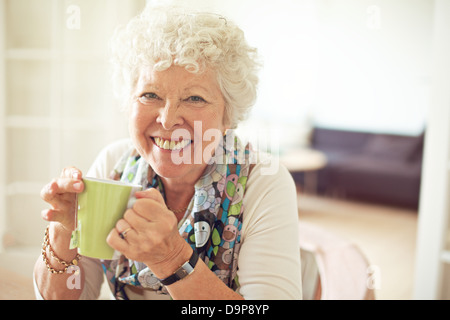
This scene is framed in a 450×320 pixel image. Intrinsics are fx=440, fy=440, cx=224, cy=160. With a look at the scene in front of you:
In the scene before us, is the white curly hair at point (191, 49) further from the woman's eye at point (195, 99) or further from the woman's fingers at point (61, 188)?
the woman's fingers at point (61, 188)

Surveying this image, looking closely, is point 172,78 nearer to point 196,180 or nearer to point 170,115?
point 170,115

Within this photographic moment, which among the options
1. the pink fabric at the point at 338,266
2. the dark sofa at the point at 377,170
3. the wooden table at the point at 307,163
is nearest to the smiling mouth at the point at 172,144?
the pink fabric at the point at 338,266

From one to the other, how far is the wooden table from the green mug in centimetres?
439

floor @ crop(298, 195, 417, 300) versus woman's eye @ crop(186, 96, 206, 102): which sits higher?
woman's eye @ crop(186, 96, 206, 102)

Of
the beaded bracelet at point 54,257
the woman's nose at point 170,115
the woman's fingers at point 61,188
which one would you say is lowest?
the beaded bracelet at point 54,257

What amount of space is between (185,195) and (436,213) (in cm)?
155

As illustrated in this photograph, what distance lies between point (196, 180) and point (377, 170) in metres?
4.54

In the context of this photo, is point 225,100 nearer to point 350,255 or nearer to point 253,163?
point 253,163

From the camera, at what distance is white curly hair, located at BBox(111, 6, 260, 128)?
2.91ft

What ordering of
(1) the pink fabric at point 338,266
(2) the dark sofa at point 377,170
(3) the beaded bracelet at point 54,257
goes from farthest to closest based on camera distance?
(2) the dark sofa at point 377,170, (1) the pink fabric at point 338,266, (3) the beaded bracelet at point 54,257

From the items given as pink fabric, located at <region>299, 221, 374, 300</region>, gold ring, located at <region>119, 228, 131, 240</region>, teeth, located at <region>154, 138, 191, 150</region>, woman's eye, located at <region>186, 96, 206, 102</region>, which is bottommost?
pink fabric, located at <region>299, 221, 374, 300</region>

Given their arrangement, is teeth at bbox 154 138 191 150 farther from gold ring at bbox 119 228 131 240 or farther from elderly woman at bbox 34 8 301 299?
gold ring at bbox 119 228 131 240

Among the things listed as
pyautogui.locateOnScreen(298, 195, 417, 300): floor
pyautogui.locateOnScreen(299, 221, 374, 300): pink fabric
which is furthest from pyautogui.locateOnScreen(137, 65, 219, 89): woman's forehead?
pyautogui.locateOnScreen(298, 195, 417, 300): floor

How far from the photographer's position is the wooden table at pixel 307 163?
5.12 metres
